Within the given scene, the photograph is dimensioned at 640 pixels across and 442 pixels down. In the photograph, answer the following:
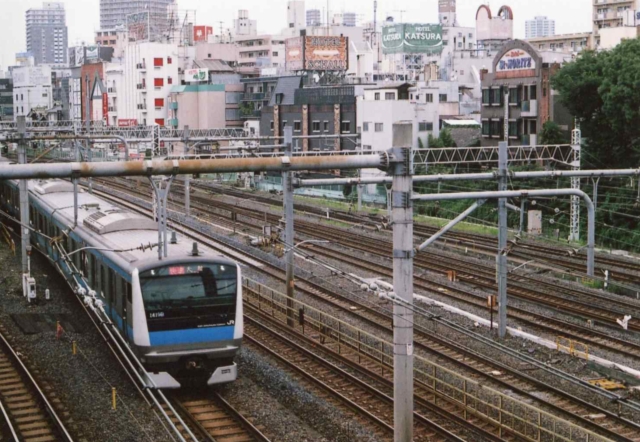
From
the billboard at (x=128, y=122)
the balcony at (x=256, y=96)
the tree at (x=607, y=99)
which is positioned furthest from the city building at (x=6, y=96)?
the tree at (x=607, y=99)

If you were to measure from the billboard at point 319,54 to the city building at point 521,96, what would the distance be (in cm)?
1786

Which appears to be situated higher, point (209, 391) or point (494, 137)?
point (494, 137)

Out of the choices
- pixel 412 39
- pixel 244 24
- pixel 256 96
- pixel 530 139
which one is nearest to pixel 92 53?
pixel 244 24

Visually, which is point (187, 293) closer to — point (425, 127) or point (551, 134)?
point (551, 134)

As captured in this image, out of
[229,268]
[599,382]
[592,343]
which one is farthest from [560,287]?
[229,268]

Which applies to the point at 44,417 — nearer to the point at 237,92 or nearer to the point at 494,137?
the point at 494,137

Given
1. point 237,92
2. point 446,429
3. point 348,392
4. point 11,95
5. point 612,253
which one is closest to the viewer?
point 446,429

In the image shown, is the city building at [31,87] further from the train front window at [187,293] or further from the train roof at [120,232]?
the train front window at [187,293]

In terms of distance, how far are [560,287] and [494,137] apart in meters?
26.1

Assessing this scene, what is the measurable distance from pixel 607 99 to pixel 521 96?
9.20 metres

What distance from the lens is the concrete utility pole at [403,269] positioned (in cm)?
1014

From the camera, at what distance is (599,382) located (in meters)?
15.5

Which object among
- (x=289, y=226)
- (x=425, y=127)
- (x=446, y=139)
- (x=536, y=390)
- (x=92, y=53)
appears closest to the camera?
(x=536, y=390)

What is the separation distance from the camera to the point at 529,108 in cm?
4688
